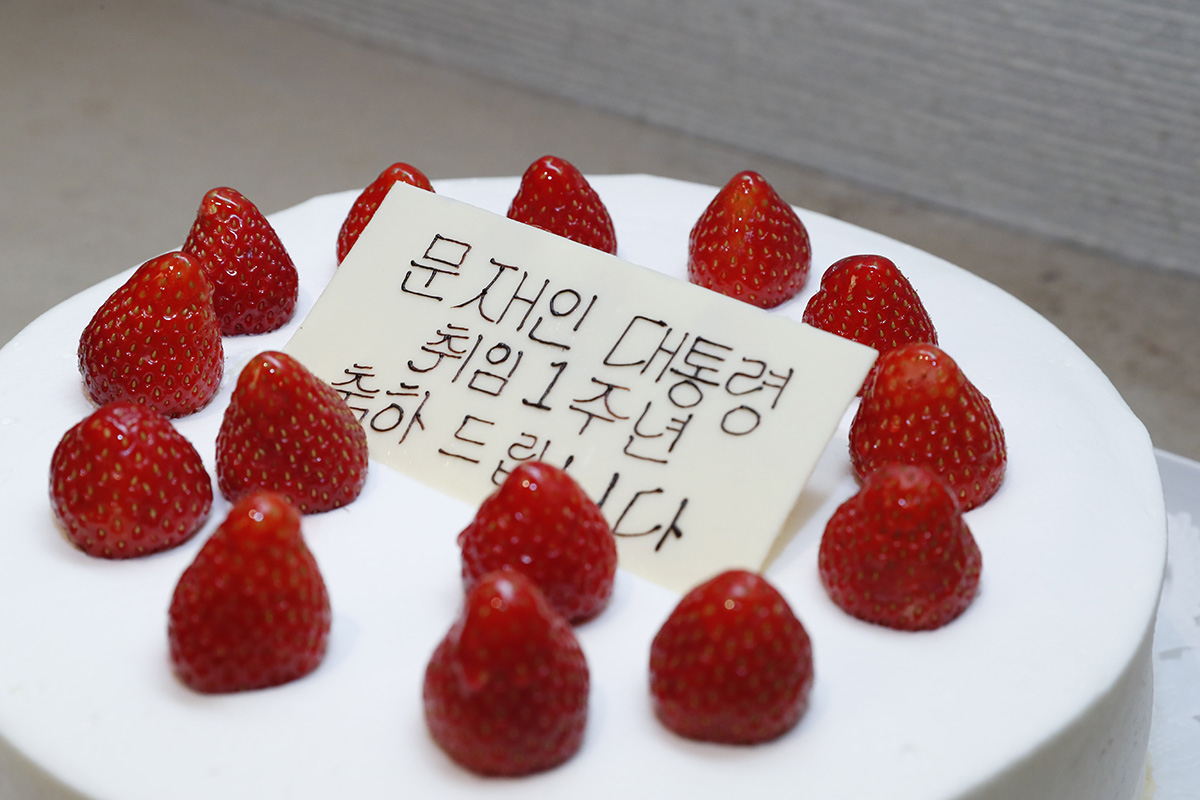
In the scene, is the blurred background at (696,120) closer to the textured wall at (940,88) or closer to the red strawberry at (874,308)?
the textured wall at (940,88)

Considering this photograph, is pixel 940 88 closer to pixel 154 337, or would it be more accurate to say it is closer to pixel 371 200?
pixel 371 200

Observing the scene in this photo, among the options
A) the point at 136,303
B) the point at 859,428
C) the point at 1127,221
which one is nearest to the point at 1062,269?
the point at 1127,221

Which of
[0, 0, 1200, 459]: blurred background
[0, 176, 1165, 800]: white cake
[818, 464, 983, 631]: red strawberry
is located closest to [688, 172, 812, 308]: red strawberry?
[0, 176, 1165, 800]: white cake

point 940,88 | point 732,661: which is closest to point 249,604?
point 732,661

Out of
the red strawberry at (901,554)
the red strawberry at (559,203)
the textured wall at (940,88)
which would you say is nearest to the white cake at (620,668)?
the red strawberry at (901,554)

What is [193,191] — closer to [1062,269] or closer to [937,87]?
[937,87]
